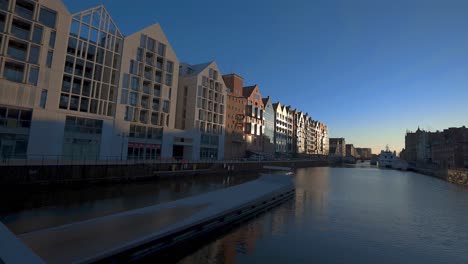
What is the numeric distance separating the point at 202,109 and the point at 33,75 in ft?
115

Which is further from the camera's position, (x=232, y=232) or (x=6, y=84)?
(x=6, y=84)

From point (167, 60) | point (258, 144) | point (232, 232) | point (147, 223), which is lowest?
point (232, 232)

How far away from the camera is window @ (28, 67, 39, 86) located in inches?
1382

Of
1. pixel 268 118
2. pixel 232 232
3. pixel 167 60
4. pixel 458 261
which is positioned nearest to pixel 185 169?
pixel 167 60

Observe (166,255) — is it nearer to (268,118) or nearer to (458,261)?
(458,261)

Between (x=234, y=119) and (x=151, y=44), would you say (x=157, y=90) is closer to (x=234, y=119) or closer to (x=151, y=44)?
(x=151, y=44)

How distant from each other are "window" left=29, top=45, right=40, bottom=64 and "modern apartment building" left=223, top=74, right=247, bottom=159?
48.9m

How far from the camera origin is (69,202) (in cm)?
2258

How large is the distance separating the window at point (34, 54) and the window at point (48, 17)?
403 centimetres

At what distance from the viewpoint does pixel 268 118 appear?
103 meters

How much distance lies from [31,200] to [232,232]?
18.7 metres

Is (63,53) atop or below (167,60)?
below

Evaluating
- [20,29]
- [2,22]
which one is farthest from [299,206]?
[2,22]

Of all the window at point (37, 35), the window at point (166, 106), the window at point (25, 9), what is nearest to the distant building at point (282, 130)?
the window at point (166, 106)
